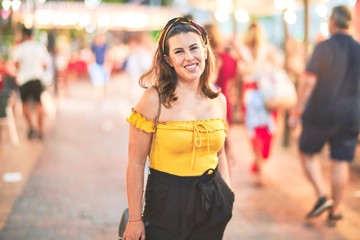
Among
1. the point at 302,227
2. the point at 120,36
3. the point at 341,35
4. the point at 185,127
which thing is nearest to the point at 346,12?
the point at 341,35

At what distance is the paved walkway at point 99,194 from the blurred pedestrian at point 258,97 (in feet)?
1.37

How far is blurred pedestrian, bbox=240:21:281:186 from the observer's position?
614 centimetres

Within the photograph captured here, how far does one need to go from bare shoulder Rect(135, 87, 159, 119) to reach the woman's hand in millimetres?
513

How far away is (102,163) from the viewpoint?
734cm

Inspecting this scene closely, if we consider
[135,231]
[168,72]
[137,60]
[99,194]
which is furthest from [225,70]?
[137,60]

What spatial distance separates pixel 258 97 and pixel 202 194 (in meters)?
3.91

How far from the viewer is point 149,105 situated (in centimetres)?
234

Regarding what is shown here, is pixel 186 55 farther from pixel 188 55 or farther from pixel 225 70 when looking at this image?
pixel 225 70

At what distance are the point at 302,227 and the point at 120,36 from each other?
141 ft

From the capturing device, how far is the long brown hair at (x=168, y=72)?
2381 millimetres

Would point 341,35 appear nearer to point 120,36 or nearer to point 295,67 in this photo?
point 295,67

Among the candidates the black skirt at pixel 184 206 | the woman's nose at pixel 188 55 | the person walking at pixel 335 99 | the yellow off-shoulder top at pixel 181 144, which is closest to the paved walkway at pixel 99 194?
the person walking at pixel 335 99

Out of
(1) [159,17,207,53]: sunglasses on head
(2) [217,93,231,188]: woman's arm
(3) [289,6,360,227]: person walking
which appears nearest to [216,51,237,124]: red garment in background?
(3) [289,6,360,227]: person walking

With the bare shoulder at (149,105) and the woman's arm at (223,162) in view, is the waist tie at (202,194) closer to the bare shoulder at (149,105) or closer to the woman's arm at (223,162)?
the woman's arm at (223,162)
